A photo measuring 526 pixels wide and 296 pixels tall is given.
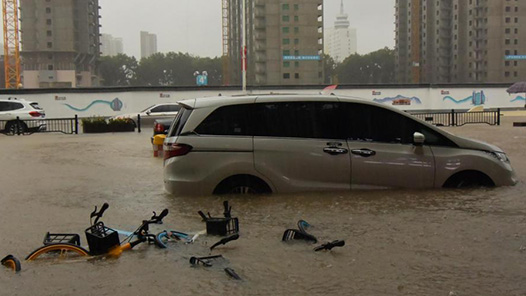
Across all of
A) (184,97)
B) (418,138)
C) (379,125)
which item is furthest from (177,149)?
(184,97)

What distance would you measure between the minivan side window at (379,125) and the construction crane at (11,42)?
9950cm

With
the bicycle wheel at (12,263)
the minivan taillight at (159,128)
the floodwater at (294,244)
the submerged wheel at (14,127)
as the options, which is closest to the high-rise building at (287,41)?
the submerged wheel at (14,127)

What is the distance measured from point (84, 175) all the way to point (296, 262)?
8019 millimetres

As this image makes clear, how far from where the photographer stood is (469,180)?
871 centimetres

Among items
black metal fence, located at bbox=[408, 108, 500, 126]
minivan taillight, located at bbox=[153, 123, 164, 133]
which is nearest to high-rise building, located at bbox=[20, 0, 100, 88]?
black metal fence, located at bbox=[408, 108, 500, 126]

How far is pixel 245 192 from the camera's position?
27.3 feet

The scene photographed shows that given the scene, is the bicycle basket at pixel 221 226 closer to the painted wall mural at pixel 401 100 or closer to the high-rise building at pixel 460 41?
the painted wall mural at pixel 401 100

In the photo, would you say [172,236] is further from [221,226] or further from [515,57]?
[515,57]

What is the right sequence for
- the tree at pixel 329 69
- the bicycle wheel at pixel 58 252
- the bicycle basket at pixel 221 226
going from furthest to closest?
the tree at pixel 329 69 → the bicycle basket at pixel 221 226 → the bicycle wheel at pixel 58 252

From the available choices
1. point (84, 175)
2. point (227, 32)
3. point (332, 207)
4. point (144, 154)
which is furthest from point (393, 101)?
point (227, 32)

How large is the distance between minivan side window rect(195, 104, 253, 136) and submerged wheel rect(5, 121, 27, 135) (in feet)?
68.6

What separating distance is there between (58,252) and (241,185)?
3101 mm

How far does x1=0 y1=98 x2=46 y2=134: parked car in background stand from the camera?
2641 cm

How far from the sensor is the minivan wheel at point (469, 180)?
867 centimetres
